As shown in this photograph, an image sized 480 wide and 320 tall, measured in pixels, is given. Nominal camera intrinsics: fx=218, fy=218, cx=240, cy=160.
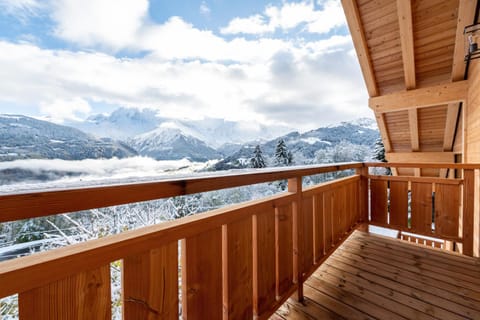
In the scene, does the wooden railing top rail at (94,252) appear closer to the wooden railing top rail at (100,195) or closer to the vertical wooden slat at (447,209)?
the wooden railing top rail at (100,195)

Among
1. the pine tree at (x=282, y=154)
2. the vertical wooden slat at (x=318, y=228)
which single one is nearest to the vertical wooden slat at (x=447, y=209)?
the vertical wooden slat at (x=318, y=228)

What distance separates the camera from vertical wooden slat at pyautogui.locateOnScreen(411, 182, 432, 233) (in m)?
2.32

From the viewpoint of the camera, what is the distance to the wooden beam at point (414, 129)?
407cm

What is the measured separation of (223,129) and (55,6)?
593 centimetres

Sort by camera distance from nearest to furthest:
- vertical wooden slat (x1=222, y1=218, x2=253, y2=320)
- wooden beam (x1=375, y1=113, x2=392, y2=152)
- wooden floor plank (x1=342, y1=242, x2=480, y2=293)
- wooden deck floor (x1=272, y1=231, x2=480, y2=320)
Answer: vertical wooden slat (x1=222, y1=218, x2=253, y2=320), wooden deck floor (x1=272, y1=231, x2=480, y2=320), wooden floor plank (x1=342, y1=242, x2=480, y2=293), wooden beam (x1=375, y1=113, x2=392, y2=152)

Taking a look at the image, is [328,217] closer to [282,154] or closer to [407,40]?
[407,40]

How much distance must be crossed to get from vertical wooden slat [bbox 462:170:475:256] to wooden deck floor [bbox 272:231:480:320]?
145 millimetres

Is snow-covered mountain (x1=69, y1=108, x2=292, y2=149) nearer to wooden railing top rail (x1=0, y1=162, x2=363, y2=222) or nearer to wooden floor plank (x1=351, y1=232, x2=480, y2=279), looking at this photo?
wooden railing top rail (x1=0, y1=162, x2=363, y2=222)

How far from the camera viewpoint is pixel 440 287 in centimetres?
162

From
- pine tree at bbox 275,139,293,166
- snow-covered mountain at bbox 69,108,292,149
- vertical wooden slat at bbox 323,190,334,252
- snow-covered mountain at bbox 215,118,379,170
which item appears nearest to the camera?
vertical wooden slat at bbox 323,190,334,252

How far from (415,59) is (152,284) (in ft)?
14.4

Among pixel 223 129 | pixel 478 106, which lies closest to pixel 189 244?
pixel 478 106

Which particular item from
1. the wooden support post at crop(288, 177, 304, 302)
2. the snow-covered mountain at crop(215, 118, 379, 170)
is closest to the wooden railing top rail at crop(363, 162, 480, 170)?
the wooden support post at crop(288, 177, 304, 302)

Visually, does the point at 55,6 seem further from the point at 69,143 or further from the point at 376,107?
the point at 376,107
